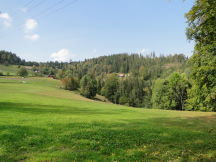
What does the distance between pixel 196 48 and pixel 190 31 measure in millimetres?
2037

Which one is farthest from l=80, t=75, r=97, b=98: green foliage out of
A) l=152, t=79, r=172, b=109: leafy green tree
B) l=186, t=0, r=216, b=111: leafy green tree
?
l=186, t=0, r=216, b=111: leafy green tree

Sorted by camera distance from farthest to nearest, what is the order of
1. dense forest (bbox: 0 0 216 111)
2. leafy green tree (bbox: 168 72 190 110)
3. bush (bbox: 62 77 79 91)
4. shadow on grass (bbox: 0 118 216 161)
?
bush (bbox: 62 77 79 91) < leafy green tree (bbox: 168 72 190 110) < dense forest (bbox: 0 0 216 111) < shadow on grass (bbox: 0 118 216 161)

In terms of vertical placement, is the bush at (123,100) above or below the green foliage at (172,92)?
below

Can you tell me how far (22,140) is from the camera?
8328 mm

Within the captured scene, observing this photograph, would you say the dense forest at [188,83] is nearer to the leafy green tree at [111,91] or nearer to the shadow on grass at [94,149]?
the leafy green tree at [111,91]

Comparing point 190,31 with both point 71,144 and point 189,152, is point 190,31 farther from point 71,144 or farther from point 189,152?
point 71,144

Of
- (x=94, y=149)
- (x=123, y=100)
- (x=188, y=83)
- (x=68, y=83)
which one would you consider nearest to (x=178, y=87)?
(x=188, y=83)

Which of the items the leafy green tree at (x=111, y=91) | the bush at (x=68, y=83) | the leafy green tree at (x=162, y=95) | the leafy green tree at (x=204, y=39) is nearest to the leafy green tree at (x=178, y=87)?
the leafy green tree at (x=162, y=95)

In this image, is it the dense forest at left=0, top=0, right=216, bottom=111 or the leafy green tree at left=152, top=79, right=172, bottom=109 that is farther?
the leafy green tree at left=152, top=79, right=172, bottom=109

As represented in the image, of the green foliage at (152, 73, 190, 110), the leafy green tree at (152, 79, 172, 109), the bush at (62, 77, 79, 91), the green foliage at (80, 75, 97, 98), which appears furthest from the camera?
the bush at (62, 77, 79, 91)

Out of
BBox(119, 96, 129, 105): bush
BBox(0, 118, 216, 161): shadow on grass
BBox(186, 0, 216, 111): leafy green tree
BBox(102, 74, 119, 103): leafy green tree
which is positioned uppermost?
BBox(186, 0, 216, 111): leafy green tree

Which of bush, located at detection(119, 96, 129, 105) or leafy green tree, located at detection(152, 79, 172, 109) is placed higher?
leafy green tree, located at detection(152, 79, 172, 109)

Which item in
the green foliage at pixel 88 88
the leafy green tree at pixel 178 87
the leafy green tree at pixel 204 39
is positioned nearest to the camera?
the leafy green tree at pixel 204 39

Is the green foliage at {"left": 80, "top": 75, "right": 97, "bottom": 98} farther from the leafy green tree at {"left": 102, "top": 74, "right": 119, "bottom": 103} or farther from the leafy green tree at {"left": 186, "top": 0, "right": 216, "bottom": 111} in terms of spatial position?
the leafy green tree at {"left": 186, "top": 0, "right": 216, "bottom": 111}
